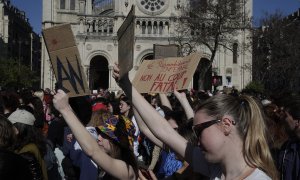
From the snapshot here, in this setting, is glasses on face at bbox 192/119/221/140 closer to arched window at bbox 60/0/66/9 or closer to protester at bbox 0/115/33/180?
protester at bbox 0/115/33/180

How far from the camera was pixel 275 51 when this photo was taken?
107 feet

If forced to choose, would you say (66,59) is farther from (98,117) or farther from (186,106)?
(98,117)

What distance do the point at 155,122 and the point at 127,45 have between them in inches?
23.8

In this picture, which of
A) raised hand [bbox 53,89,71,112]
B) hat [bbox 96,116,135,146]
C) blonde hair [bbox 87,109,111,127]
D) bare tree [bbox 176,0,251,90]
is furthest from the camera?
bare tree [bbox 176,0,251,90]

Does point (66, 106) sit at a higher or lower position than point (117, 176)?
higher

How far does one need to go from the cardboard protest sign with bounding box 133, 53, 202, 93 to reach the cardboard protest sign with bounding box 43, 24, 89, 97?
1.12 metres

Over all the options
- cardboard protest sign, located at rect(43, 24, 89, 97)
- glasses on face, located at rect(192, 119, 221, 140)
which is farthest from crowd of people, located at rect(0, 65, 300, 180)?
cardboard protest sign, located at rect(43, 24, 89, 97)

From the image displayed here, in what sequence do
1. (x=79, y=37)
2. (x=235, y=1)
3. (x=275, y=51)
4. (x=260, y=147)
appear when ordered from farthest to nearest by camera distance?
(x=79, y=37), (x=275, y=51), (x=235, y=1), (x=260, y=147)

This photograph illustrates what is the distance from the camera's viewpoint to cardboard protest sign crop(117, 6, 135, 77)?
2.99m

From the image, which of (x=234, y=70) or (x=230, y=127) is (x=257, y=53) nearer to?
(x=234, y=70)

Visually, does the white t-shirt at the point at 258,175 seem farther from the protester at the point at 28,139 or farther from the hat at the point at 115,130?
the protester at the point at 28,139

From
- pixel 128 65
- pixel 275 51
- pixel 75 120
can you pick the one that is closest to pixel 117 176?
pixel 75 120

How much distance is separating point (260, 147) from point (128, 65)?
3.27ft

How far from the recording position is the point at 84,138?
3.19 m
